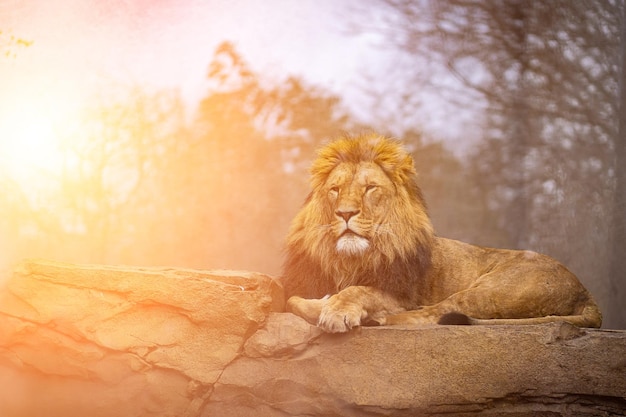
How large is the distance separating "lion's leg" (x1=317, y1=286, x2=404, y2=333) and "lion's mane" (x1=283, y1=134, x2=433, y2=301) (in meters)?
0.06

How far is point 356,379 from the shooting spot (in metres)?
2.99

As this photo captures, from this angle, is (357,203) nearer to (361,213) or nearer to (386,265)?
(361,213)

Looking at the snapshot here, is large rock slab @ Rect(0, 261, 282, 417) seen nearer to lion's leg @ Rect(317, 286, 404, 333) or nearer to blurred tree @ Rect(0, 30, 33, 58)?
lion's leg @ Rect(317, 286, 404, 333)

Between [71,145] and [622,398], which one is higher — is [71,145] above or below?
above

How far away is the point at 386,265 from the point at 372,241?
5.0 inches

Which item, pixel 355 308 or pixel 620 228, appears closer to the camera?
pixel 355 308

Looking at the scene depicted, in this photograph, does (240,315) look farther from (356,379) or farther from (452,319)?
(452,319)

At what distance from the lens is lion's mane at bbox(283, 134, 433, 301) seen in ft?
11.1

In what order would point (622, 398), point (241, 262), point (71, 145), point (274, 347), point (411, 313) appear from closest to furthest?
point (622, 398)
point (274, 347)
point (411, 313)
point (71, 145)
point (241, 262)

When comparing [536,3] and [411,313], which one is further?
[536,3]

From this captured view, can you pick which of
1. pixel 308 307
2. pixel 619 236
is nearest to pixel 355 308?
pixel 308 307

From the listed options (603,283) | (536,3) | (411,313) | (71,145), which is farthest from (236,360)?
(536,3)

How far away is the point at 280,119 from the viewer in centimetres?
459

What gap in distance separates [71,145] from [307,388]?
1998 mm
